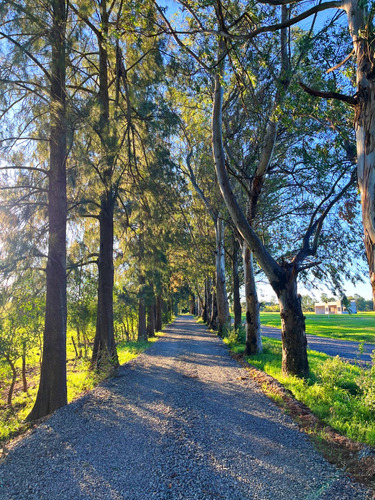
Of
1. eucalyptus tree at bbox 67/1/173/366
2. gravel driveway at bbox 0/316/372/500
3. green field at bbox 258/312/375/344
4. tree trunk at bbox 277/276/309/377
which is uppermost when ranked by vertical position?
eucalyptus tree at bbox 67/1/173/366

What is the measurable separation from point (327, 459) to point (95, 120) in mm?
7305

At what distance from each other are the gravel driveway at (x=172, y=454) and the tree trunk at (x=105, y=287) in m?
3.28

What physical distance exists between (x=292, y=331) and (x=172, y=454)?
4.29m

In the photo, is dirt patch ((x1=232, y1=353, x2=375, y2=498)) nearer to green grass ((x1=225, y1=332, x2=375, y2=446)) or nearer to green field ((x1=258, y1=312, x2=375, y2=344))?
green grass ((x1=225, y1=332, x2=375, y2=446))

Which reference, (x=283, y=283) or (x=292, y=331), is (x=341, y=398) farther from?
(x=283, y=283)

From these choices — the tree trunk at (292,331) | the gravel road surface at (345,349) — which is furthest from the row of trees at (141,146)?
the gravel road surface at (345,349)

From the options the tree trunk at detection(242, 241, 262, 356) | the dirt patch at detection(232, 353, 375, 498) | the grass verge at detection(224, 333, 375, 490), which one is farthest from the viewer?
the tree trunk at detection(242, 241, 262, 356)

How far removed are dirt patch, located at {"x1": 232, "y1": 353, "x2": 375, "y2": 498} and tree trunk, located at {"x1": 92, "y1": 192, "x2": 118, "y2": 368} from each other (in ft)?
18.4

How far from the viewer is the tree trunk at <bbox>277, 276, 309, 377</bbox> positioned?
23.1 feet

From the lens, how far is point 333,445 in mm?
3924

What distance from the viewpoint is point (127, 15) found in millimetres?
5594

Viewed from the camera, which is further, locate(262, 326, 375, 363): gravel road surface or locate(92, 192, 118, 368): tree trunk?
locate(262, 326, 375, 363): gravel road surface

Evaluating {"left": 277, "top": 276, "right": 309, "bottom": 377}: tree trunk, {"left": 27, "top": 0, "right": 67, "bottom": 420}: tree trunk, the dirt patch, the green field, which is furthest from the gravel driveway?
the green field

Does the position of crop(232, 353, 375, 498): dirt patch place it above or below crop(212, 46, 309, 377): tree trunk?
below
